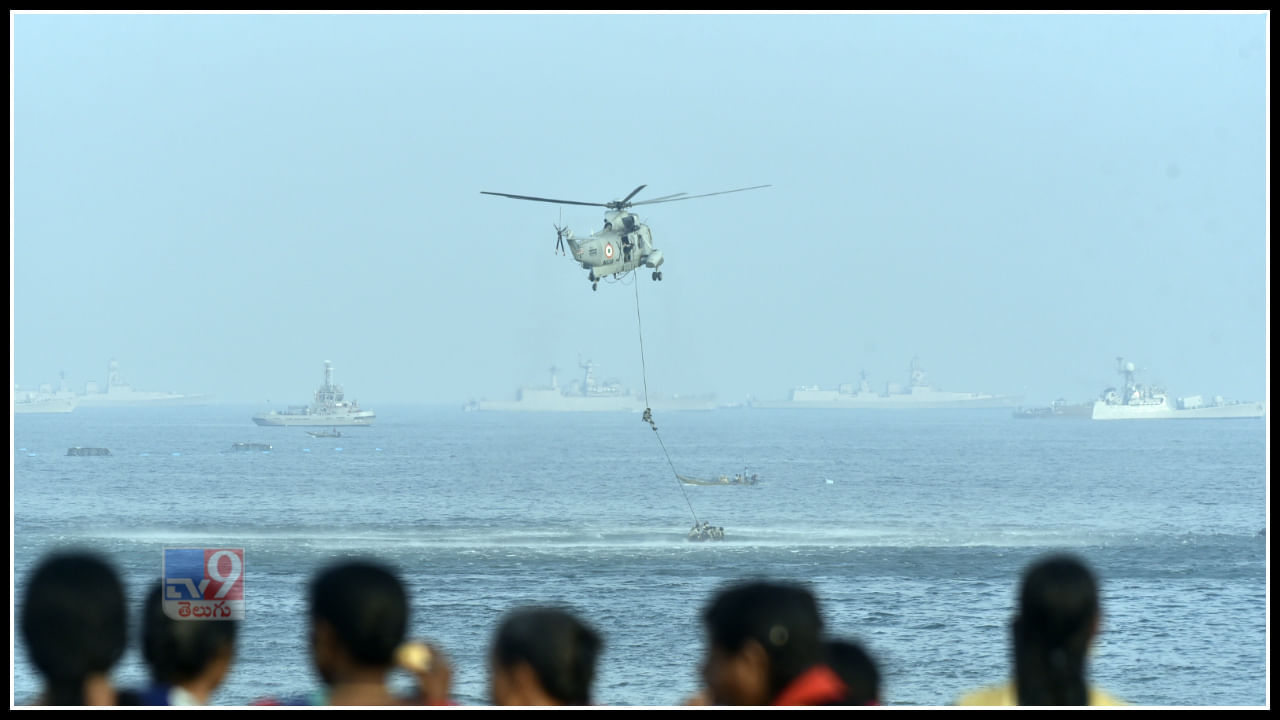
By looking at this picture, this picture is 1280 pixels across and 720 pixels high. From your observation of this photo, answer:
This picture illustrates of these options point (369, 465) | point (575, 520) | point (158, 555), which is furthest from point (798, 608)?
point (369, 465)

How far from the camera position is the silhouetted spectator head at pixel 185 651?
3695mm

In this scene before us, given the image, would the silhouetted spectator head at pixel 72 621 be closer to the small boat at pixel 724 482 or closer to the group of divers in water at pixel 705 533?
the group of divers in water at pixel 705 533

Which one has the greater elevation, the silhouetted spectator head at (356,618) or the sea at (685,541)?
the silhouetted spectator head at (356,618)

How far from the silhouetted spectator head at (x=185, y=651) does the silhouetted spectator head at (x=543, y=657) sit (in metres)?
0.84

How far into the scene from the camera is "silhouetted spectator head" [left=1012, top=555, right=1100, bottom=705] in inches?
141

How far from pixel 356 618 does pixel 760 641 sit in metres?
1.00

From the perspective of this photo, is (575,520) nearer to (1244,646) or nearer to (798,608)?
(1244,646)

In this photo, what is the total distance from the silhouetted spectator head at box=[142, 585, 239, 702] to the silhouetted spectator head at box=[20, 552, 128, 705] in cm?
40

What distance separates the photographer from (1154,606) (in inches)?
2012

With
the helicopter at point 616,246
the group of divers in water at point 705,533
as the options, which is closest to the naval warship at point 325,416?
the group of divers in water at point 705,533

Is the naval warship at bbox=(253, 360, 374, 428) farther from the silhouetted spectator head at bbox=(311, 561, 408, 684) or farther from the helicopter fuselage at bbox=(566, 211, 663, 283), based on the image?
the silhouetted spectator head at bbox=(311, 561, 408, 684)

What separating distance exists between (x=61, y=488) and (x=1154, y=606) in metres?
80.6

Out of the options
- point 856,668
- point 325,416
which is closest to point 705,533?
point 856,668

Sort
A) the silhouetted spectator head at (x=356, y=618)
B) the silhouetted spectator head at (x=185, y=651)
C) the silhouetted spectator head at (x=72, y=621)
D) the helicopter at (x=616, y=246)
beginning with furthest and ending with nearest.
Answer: the helicopter at (x=616, y=246) < the silhouetted spectator head at (x=185, y=651) < the silhouetted spectator head at (x=356, y=618) < the silhouetted spectator head at (x=72, y=621)
